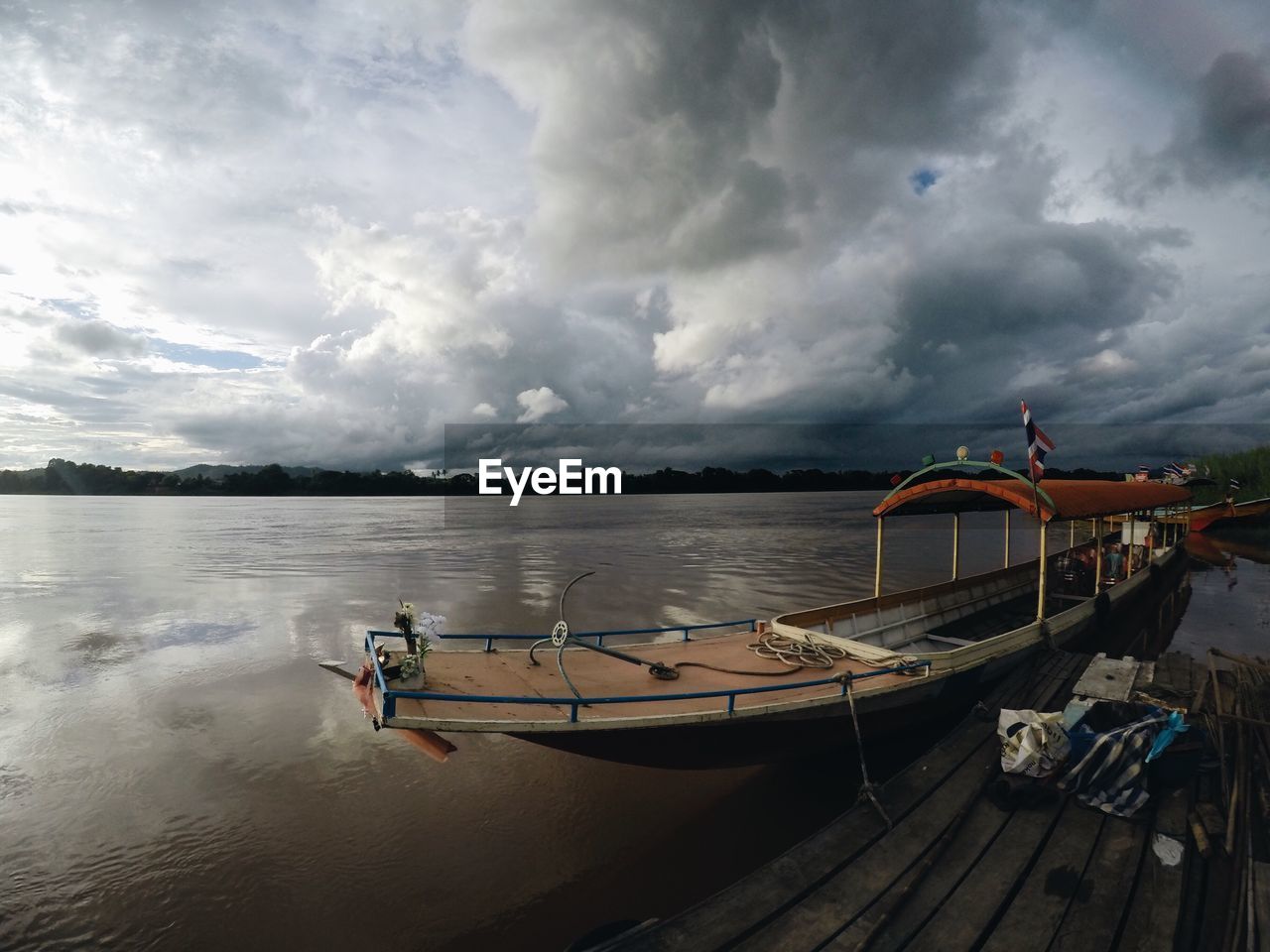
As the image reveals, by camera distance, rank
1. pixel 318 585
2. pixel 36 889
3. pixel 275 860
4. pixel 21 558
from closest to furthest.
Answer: pixel 36 889
pixel 275 860
pixel 318 585
pixel 21 558

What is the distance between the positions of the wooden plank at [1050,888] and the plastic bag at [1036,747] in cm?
53

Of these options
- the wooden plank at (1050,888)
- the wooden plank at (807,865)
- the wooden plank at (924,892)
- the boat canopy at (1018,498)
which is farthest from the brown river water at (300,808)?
the boat canopy at (1018,498)

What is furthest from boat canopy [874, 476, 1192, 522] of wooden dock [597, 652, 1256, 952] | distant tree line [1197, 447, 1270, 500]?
distant tree line [1197, 447, 1270, 500]

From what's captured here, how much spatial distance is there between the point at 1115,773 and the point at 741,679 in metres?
4.15

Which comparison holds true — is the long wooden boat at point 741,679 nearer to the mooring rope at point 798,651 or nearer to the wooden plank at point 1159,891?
the mooring rope at point 798,651

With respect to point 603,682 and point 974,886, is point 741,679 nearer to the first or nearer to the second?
point 603,682

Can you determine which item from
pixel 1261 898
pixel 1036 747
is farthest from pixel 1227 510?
pixel 1261 898

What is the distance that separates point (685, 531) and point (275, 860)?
45238 mm

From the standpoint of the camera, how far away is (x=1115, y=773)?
6285 mm

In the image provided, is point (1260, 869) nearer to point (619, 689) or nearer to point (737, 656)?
point (737, 656)

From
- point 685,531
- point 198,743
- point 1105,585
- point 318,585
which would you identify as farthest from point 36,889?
point 685,531

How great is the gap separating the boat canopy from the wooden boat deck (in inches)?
165

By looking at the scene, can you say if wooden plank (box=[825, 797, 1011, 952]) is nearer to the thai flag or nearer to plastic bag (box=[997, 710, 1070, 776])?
plastic bag (box=[997, 710, 1070, 776])

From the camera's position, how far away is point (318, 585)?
24.1 meters
